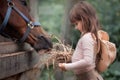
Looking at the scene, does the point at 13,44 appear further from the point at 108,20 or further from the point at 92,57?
the point at 108,20

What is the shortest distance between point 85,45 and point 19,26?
Answer: 3.30 ft

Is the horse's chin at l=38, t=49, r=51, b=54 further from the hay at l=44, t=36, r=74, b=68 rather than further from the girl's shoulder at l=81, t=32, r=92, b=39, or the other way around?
the girl's shoulder at l=81, t=32, r=92, b=39

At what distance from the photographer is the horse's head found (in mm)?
3645

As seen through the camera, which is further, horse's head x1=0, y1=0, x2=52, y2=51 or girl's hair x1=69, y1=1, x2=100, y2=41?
horse's head x1=0, y1=0, x2=52, y2=51

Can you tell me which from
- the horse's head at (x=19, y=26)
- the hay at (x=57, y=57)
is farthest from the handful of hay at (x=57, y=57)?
the horse's head at (x=19, y=26)

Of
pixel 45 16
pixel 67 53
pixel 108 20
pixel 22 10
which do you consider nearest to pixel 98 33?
pixel 67 53

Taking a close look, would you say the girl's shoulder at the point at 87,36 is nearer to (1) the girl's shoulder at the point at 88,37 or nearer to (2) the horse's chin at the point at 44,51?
(1) the girl's shoulder at the point at 88,37

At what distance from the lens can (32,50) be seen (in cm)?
354

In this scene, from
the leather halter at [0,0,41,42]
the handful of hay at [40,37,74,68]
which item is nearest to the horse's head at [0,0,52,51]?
the leather halter at [0,0,41,42]

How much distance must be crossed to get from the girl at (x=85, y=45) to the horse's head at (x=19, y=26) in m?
0.64

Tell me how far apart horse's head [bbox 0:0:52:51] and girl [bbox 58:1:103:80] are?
64cm

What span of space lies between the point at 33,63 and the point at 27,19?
A: 0.55 m

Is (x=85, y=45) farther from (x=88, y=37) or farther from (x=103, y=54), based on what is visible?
(x=103, y=54)

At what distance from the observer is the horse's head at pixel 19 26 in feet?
12.0
